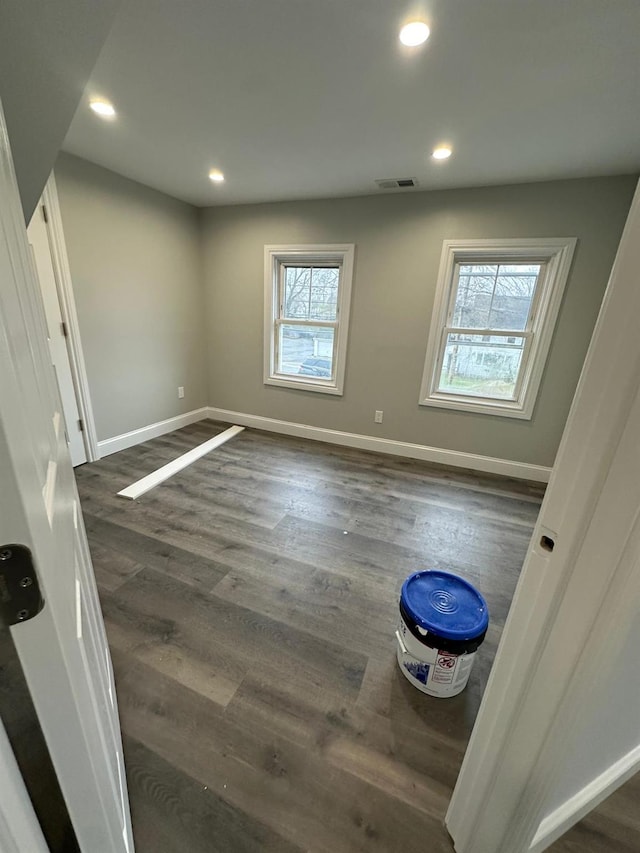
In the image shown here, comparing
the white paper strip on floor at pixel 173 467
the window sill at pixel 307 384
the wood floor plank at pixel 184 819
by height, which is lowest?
the wood floor plank at pixel 184 819

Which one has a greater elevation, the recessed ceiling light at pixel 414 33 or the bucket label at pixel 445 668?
the recessed ceiling light at pixel 414 33

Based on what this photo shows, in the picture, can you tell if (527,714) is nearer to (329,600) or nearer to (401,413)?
(329,600)

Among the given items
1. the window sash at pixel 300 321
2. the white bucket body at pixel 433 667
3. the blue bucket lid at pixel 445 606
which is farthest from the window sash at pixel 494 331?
the white bucket body at pixel 433 667

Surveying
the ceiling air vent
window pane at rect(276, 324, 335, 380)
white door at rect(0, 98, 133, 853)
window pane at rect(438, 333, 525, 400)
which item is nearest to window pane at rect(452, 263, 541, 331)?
window pane at rect(438, 333, 525, 400)

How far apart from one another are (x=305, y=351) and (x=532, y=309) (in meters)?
2.17

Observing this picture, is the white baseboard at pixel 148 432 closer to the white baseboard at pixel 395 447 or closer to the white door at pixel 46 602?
the white baseboard at pixel 395 447

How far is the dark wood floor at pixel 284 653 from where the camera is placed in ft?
3.13

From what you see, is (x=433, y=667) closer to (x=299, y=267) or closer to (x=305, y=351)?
(x=305, y=351)

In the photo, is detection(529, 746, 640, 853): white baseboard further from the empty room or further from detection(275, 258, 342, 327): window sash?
detection(275, 258, 342, 327): window sash

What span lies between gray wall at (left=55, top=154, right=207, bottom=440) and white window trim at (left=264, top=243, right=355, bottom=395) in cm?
90

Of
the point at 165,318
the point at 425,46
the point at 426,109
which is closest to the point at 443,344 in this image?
the point at 426,109

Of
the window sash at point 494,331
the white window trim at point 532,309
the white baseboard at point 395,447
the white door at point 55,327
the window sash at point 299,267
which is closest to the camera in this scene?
the white door at point 55,327

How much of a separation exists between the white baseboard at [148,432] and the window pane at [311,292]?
165cm

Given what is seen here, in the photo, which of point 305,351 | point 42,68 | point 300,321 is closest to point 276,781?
point 42,68
